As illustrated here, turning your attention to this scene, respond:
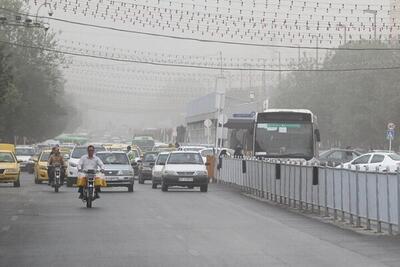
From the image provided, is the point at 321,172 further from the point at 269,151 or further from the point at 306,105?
the point at 306,105

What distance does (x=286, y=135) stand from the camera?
35750 millimetres

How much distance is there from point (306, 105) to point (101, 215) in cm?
6986

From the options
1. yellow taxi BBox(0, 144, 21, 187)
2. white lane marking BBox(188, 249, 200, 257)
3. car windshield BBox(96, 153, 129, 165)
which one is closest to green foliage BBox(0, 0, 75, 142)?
yellow taxi BBox(0, 144, 21, 187)

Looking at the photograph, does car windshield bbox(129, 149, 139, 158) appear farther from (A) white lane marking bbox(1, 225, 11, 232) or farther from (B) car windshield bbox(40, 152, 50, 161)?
(A) white lane marking bbox(1, 225, 11, 232)

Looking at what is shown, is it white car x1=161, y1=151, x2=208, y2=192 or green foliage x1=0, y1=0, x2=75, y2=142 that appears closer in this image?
white car x1=161, y1=151, x2=208, y2=192

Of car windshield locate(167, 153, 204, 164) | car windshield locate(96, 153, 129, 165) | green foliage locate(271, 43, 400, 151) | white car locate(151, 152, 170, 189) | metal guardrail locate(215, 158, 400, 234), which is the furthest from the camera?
green foliage locate(271, 43, 400, 151)

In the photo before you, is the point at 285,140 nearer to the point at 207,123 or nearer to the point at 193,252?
the point at 207,123

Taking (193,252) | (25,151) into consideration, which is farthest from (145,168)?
(193,252)

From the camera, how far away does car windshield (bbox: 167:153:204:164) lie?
37.8 metres

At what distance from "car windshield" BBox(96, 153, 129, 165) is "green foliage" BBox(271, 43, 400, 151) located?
34.7 metres

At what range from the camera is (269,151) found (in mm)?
36156

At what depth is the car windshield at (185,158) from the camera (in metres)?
37.8

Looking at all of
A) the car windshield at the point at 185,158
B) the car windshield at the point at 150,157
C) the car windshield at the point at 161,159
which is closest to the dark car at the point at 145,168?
the car windshield at the point at 150,157

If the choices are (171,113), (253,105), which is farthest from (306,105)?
(171,113)
